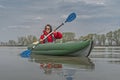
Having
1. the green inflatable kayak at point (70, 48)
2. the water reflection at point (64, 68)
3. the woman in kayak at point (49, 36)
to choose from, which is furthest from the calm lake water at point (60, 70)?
the woman in kayak at point (49, 36)

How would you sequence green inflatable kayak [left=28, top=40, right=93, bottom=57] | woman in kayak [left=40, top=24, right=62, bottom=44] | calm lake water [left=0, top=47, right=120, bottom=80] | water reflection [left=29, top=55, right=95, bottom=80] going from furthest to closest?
woman in kayak [left=40, top=24, right=62, bottom=44]
green inflatable kayak [left=28, top=40, right=93, bottom=57]
water reflection [left=29, top=55, right=95, bottom=80]
calm lake water [left=0, top=47, right=120, bottom=80]

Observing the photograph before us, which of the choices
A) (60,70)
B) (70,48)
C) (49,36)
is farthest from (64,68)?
(49,36)

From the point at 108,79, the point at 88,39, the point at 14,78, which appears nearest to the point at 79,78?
the point at 108,79

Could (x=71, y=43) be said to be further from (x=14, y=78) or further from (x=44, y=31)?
(x=14, y=78)

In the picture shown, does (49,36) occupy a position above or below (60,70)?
above

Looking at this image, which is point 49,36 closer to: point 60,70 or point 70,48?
point 70,48

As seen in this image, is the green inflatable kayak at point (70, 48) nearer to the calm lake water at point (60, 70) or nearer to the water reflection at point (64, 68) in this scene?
the calm lake water at point (60, 70)

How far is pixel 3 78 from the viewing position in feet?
22.4

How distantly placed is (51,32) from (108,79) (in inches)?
489

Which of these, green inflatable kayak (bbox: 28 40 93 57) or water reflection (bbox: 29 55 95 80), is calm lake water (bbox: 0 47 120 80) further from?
green inflatable kayak (bbox: 28 40 93 57)

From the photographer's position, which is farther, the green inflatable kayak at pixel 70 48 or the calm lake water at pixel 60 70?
the green inflatable kayak at pixel 70 48

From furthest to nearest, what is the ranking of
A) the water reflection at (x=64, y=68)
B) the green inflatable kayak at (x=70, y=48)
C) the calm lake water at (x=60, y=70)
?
1. the green inflatable kayak at (x=70, y=48)
2. the water reflection at (x=64, y=68)
3. the calm lake water at (x=60, y=70)

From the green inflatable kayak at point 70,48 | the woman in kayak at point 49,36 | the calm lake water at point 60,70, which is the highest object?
the woman in kayak at point 49,36

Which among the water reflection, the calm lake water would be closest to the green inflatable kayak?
the calm lake water
